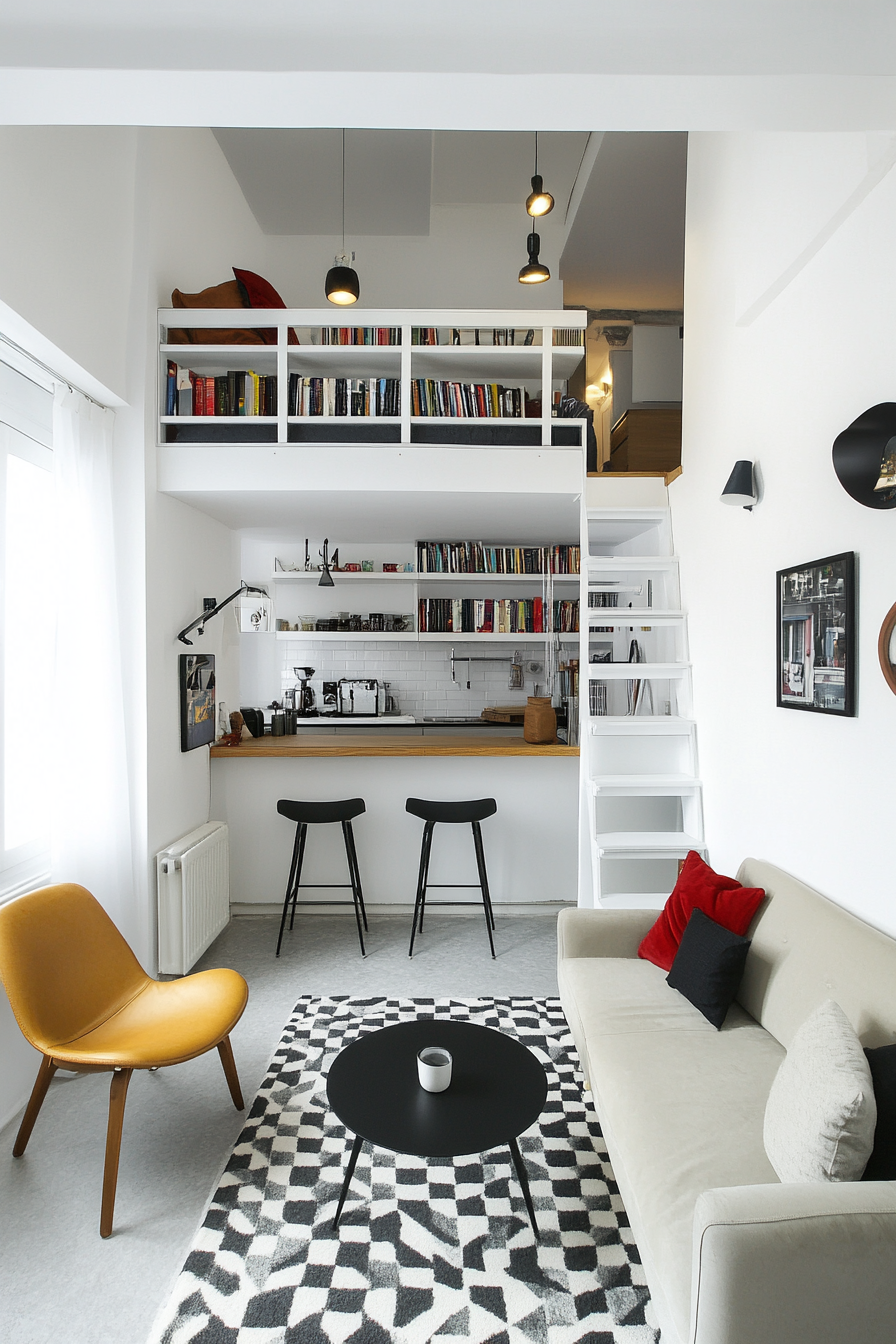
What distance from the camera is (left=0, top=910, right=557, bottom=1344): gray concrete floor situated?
6.04 feet

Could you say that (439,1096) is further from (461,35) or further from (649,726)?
(461,35)

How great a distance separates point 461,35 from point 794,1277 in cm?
234

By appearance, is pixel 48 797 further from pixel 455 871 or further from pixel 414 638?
pixel 414 638

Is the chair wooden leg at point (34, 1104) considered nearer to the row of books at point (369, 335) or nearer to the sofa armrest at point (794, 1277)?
the sofa armrest at point (794, 1277)

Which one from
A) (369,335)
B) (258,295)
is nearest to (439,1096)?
(369,335)

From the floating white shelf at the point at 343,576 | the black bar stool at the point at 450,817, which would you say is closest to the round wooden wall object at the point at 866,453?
the black bar stool at the point at 450,817

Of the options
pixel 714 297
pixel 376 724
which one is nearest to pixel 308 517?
pixel 376 724

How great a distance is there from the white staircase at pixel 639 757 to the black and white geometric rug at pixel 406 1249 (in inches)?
48.9

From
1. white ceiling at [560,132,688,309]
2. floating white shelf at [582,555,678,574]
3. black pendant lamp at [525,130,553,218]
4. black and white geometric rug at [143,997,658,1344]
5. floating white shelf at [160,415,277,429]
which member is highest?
white ceiling at [560,132,688,309]

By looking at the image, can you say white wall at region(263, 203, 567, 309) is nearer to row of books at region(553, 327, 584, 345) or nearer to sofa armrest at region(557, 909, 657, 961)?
row of books at region(553, 327, 584, 345)

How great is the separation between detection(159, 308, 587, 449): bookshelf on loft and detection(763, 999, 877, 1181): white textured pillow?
119 inches

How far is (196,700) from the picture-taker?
13.3ft

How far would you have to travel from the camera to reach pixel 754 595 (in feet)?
9.61

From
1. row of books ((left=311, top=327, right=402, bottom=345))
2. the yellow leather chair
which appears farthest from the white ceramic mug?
row of books ((left=311, top=327, right=402, bottom=345))
